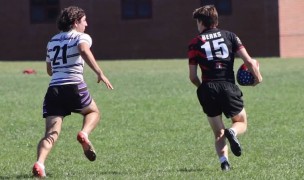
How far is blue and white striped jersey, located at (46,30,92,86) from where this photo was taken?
9.43 m

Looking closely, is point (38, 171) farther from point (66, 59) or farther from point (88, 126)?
point (66, 59)

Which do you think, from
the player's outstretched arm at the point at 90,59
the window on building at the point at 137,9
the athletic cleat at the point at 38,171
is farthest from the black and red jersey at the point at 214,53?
the window on building at the point at 137,9

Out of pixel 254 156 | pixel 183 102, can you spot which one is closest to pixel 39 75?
pixel 183 102

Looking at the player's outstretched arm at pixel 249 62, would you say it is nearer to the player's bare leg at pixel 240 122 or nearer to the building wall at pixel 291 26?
the player's bare leg at pixel 240 122

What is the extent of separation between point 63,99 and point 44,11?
121 feet

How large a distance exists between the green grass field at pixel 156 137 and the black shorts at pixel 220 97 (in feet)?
2.02

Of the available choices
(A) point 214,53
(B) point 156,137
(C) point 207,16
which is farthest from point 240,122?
(B) point 156,137

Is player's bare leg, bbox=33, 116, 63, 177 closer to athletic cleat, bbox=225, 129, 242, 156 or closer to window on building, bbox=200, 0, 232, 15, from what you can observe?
athletic cleat, bbox=225, 129, 242, 156

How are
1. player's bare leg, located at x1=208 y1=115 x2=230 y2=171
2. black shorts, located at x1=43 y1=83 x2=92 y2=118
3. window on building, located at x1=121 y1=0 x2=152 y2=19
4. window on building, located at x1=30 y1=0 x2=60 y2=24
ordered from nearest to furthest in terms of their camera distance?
black shorts, located at x1=43 y1=83 x2=92 y2=118, player's bare leg, located at x1=208 y1=115 x2=230 y2=171, window on building, located at x1=121 y1=0 x2=152 y2=19, window on building, located at x1=30 y1=0 x2=60 y2=24

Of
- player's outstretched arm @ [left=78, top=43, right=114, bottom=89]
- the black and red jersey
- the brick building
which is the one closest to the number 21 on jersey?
player's outstretched arm @ [left=78, top=43, right=114, bottom=89]

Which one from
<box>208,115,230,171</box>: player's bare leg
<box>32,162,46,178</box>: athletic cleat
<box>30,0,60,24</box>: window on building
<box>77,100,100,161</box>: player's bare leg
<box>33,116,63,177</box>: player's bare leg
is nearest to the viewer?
<box>32,162,46,178</box>: athletic cleat

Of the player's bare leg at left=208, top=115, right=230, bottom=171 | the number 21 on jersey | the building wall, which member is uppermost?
the number 21 on jersey

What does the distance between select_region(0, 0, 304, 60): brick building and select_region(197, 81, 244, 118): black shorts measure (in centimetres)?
3408

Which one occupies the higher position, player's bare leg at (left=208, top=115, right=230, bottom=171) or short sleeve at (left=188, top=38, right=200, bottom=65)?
short sleeve at (left=188, top=38, right=200, bottom=65)
